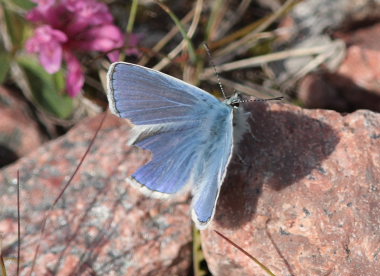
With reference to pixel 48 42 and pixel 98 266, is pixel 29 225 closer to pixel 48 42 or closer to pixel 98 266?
pixel 98 266

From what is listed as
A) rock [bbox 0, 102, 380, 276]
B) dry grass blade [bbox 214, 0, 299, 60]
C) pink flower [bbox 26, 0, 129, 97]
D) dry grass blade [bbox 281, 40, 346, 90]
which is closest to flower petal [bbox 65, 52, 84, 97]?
pink flower [bbox 26, 0, 129, 97]

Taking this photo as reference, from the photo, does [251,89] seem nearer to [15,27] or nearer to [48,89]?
[48,89]

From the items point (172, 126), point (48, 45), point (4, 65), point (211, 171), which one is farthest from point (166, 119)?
point (4, 65)

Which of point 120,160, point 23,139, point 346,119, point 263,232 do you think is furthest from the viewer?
point 23,139

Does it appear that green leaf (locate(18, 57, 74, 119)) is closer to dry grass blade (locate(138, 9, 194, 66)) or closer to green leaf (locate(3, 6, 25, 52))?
green leaf (locate(3, 6, 25, 52))

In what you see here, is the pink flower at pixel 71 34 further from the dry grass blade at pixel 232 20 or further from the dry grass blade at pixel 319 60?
the dry grass blade at pixel 319 60

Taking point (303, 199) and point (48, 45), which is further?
point (48, 45)

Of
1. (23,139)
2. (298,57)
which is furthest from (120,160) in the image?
(298,57)
